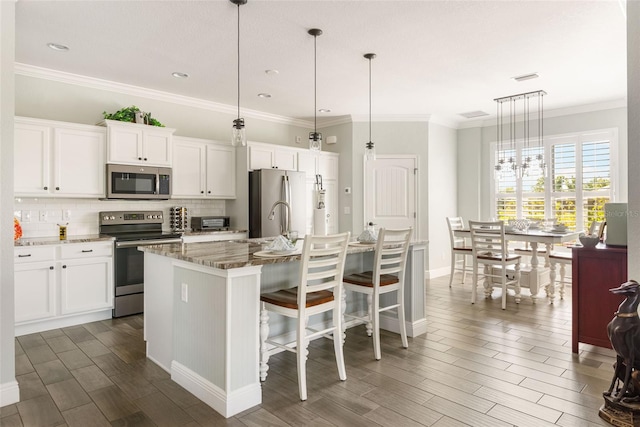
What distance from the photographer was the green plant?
14.6 feet

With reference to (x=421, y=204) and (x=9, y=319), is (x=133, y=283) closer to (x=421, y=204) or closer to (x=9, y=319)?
(x=9, y=319)

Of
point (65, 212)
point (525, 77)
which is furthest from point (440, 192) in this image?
point (65, 212)

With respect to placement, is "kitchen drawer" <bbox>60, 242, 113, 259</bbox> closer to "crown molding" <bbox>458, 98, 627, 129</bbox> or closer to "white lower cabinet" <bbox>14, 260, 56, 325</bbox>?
"white lower cabinet" <bbox>14, 260, 56, 325</bbox>

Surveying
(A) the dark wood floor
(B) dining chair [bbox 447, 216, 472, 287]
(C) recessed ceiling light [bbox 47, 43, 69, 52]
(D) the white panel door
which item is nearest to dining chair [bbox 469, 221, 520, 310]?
(B) dining chair [bbox 447, 216, 472, 287]

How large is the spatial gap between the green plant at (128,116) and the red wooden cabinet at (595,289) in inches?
183

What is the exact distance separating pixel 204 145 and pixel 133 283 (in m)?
1.99

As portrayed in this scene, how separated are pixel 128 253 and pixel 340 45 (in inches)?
123

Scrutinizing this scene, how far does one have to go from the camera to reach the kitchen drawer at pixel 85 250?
388cm

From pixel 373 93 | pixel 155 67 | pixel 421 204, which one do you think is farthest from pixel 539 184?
pixel 155 67

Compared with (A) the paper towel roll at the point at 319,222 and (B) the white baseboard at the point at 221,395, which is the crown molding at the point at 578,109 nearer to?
(A) the paper towel roll at the point at 319,222

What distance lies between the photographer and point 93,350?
3.30 metres

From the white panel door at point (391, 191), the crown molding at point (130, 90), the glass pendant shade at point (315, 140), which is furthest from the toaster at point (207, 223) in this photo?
the white panel door at point (391, 191)

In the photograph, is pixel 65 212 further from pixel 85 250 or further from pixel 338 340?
pixel 338 340

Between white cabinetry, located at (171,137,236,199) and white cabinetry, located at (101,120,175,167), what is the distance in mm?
192
